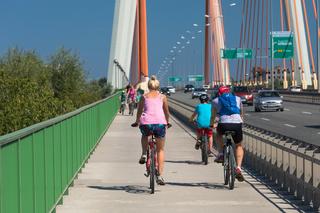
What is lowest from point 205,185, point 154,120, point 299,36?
point 205,185

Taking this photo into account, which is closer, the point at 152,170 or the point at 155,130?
the point at 152,170

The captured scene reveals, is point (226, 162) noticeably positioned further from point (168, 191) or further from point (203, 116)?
point (203, 116)

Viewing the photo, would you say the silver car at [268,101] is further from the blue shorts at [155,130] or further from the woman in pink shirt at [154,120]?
the blue shorts at [155,130]

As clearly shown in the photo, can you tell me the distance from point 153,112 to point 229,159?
55.5 inches

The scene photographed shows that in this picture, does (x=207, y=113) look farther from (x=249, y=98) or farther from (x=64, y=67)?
(x=249, y=98)

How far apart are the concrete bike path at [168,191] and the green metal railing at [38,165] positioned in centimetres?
43

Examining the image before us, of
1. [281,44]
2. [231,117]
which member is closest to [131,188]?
[231,117]

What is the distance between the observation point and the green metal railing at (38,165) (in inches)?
276

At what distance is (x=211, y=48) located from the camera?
115 meters

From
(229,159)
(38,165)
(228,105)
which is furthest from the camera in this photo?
(228,105)

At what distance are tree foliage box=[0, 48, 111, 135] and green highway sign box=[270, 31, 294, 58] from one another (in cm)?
1994

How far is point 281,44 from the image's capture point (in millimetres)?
81625

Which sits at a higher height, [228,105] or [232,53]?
[232,53]

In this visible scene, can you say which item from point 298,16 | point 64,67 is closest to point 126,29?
point 64,67
